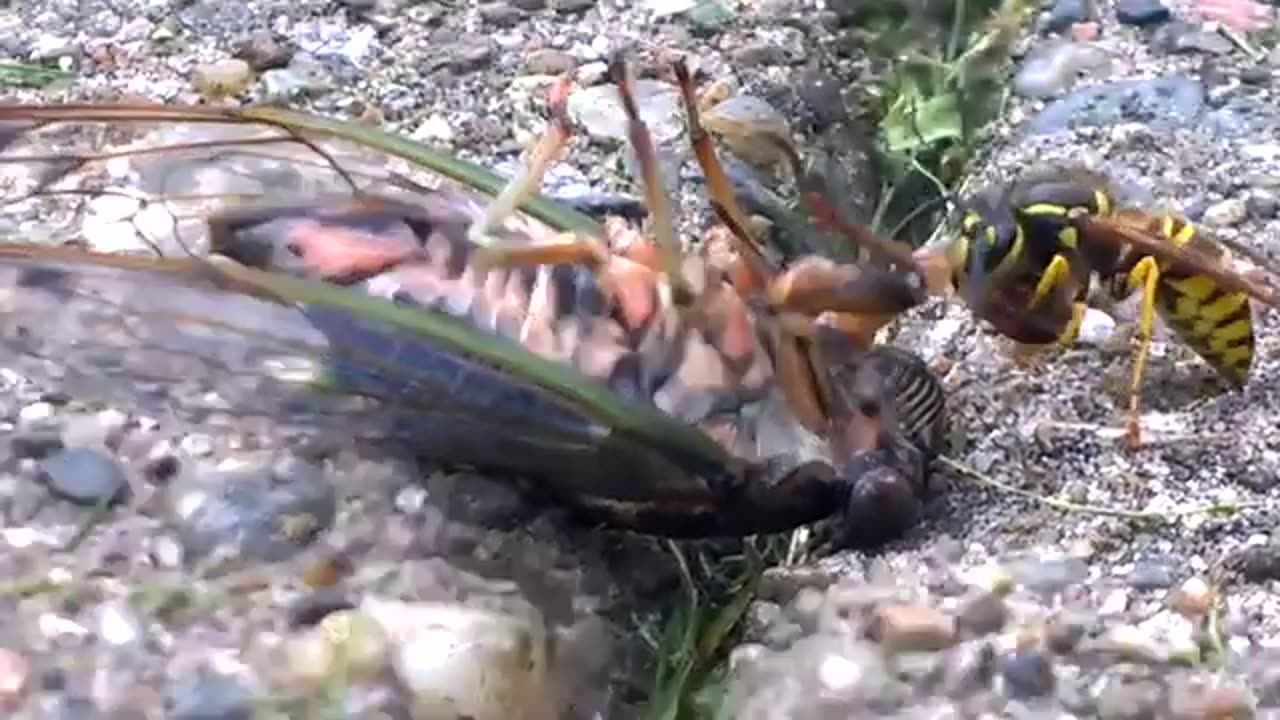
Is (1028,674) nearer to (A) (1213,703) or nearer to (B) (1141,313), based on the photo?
(A) (1213,703)

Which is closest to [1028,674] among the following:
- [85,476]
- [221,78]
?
[85,476]

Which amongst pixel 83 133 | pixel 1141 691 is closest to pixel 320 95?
pixel 83 133

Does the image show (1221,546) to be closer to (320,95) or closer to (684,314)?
(684,314)

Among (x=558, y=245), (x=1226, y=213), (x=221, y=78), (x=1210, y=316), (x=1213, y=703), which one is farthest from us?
(x=221, y=78)

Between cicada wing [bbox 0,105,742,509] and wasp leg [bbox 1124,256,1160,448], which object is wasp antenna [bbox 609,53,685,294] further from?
wasp leg [bbox 1124,256,1160,448]

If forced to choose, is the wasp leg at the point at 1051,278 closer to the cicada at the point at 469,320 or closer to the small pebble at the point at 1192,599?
the cicada at the point at 469,320

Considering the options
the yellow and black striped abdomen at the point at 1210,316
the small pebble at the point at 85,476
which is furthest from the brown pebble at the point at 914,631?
the small pebble at the point at 85,476
